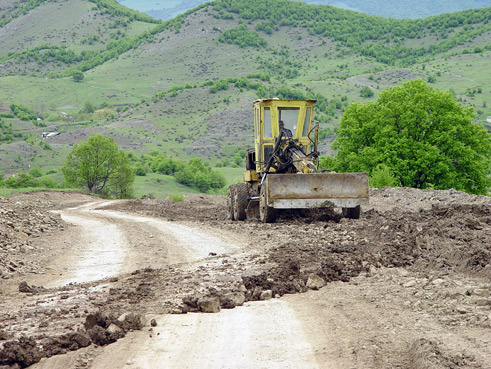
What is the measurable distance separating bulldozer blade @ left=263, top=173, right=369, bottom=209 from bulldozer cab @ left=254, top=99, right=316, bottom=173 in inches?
85.6

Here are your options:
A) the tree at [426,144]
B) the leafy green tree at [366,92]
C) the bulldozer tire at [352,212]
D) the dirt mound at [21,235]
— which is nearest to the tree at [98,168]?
the tree at [426,144]

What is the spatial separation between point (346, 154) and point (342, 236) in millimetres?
25996

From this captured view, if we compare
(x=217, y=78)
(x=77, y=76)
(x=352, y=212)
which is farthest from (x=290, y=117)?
(x=77, y=76)

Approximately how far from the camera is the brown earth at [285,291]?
5477mm

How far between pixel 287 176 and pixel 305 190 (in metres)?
0.62

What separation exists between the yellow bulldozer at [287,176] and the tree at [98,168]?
35092 millimetres

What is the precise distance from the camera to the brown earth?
18.0ft

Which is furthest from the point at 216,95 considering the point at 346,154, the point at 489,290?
the point at 489,290

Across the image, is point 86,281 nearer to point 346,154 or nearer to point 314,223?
point 314,223

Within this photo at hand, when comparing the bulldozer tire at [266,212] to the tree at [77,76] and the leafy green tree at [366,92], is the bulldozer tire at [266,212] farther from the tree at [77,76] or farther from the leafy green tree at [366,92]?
the tree at [77,76]

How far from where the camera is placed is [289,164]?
662 inches

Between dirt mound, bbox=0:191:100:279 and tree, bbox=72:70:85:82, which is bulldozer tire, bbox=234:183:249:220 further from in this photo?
tree, bbox=72:70:85:82

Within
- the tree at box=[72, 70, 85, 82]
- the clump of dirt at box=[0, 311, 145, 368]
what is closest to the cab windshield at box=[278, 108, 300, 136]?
the clump of dirt at box=[0, 311, 145, 368]

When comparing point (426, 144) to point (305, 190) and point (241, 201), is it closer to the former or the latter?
point (241, 201)
